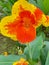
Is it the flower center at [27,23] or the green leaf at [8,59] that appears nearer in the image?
the flower center at [27,23]

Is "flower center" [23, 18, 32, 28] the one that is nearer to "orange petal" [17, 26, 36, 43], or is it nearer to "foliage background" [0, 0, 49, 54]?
"orange petal" [17, 26, 36, 43]

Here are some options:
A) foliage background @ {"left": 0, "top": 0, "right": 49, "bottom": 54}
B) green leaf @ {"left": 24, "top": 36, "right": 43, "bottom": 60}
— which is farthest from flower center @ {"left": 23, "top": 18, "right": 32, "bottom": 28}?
foliage background @ {"left": 0, "top": 0, "right": 49, "bottom": 54}

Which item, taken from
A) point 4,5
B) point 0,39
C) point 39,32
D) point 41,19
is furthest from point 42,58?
point 4,5

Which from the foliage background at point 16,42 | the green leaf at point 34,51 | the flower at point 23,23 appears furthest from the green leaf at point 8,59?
the foliage background at point 16,42

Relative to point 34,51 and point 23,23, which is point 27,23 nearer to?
point 23,23

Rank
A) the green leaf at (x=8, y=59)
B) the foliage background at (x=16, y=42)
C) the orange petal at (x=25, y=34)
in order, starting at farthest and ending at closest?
the foliage background at (x=16, y=42), the green leaf at (x=8, y=59), the orange petal at (x=25, y=34)

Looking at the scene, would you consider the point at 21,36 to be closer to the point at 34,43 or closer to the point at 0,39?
the point at 34,43

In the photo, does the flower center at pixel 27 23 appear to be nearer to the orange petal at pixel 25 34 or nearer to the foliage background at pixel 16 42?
the orange petal at pixel 25 34

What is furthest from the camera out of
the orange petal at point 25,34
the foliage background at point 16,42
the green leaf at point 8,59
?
the foliage background at point 16,42
